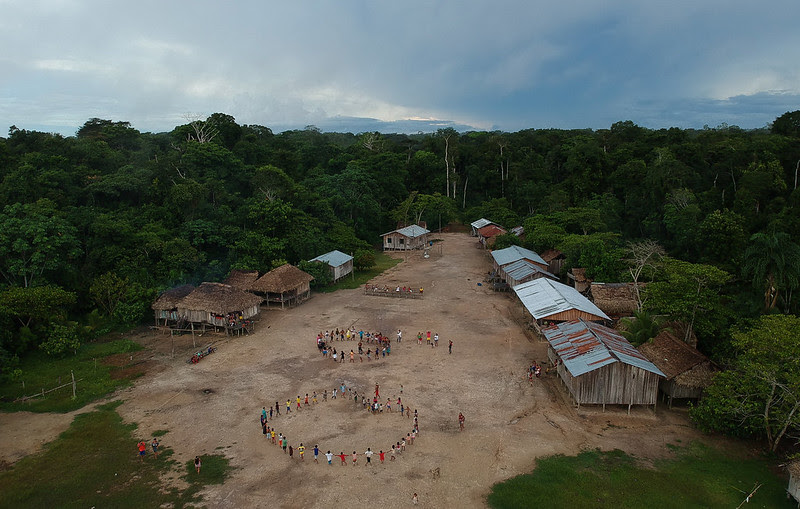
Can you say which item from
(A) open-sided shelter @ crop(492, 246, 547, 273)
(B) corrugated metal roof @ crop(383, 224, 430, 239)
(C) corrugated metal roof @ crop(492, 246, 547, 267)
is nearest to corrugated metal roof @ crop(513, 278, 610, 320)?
(A) open-sided shelter @ crop(492, 246, 547, 273)

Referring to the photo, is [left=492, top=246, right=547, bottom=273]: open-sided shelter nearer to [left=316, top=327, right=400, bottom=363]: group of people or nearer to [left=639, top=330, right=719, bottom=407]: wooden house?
[left=316, top=327, right=400, bottom=363]: group of people

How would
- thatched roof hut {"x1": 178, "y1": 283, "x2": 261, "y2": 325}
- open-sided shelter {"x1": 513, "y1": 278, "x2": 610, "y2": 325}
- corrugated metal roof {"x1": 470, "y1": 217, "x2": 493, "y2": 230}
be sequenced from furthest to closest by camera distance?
corrugated metal roof {"x1": 470, "y1": 217, "x2": 493, "y2": 230}, thatched roof hut {"x1": 178, "y1": 283, "x2": 261, "y2": 325}, open-sided shelter {"x1": 513, "y1": 278, "x2": 610, "y2": 325}

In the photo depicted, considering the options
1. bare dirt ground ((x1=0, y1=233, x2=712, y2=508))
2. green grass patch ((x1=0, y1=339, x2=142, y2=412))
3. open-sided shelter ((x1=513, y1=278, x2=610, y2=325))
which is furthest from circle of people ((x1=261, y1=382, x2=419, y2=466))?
open-sided shelter ((x1=513, y1=278, x2=610, y2=325))

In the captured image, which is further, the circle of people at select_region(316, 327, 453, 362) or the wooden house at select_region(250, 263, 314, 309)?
the wooden house at select_region(250, 263, 314, 309)

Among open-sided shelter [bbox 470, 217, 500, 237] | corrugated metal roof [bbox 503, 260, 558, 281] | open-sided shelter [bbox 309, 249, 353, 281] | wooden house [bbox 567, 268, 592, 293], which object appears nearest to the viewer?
wooden house [bbox 567, 268, 592, 293]

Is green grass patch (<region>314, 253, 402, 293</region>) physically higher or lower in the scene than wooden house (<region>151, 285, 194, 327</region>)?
lower

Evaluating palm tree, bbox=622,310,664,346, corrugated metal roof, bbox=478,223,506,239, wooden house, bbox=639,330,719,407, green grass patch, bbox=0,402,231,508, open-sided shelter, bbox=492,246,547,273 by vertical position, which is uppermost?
corrugated metal roof, bbox=478,223,506,239
